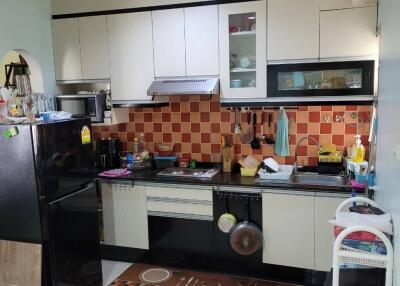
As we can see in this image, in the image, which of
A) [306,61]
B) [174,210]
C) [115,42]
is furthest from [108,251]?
[306,61]

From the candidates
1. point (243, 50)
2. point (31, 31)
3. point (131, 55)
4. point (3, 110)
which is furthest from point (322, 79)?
point (31, 31)

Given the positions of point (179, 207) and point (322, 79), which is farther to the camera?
point (179, 207)

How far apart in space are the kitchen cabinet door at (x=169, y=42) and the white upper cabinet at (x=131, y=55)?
67 mm

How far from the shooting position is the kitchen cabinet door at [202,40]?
10.3ft

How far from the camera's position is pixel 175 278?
3248mm

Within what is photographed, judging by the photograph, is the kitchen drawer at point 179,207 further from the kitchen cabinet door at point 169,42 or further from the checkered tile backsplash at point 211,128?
the kitchen cabinet door at point 169,42

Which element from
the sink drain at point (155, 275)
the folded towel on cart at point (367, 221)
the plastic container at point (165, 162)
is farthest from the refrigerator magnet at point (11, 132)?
the folded towel on cart at point (367, 221)

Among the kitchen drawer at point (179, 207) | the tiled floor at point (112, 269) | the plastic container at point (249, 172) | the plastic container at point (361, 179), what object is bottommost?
the tiled floor at point (112, 269)

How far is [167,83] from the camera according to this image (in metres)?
3.28

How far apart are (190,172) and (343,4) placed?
6.07 feet

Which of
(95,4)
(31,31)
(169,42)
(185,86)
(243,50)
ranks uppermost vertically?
(95,4)

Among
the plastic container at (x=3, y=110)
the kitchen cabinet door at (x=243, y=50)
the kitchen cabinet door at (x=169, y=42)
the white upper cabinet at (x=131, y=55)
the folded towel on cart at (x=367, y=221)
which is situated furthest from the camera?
the white upper cabinet at (x=131, y=55)

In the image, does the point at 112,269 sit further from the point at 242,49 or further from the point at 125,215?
the point at 242,49

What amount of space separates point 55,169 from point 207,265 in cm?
154
